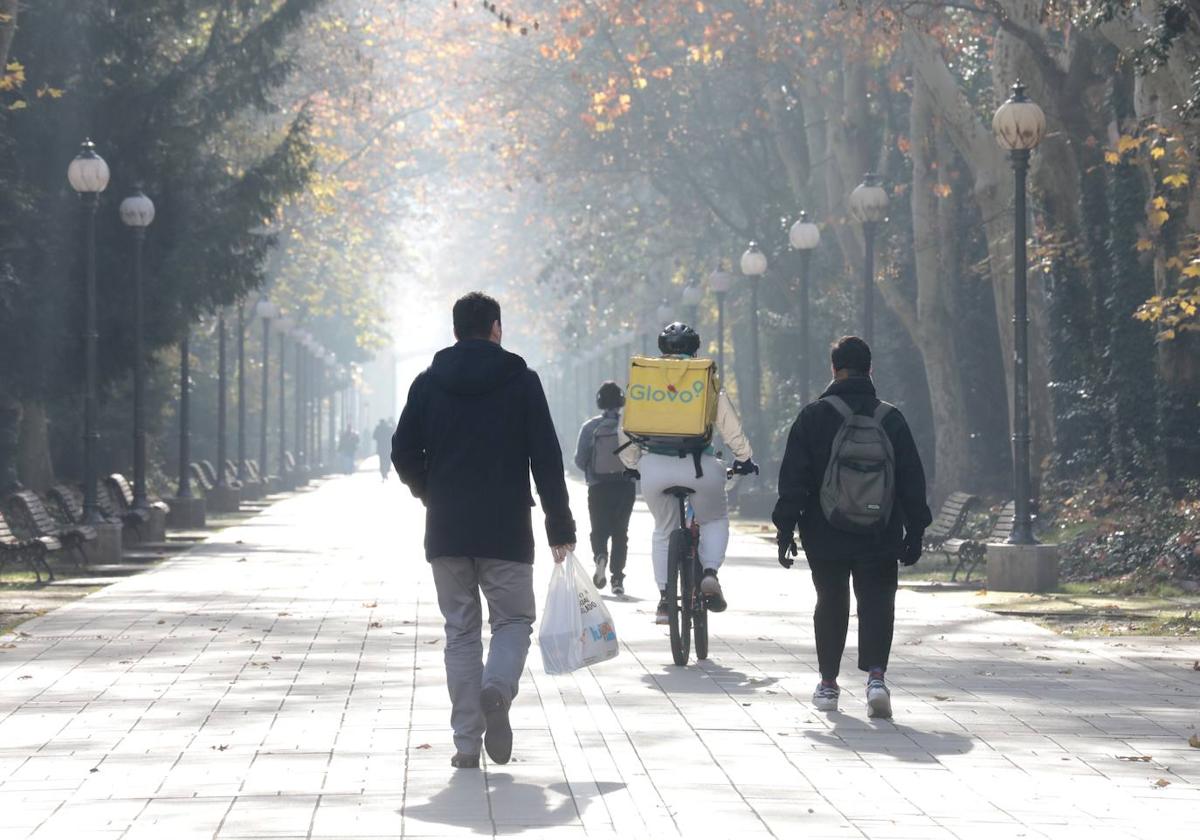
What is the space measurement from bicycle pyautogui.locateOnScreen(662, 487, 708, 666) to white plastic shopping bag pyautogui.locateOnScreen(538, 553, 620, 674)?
116 inches

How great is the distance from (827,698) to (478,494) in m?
2.64

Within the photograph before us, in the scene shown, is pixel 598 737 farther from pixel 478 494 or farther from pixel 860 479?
pixel 860 479

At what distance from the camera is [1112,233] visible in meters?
25.6

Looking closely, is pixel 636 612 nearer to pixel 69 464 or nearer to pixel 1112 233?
pixel 1112 233

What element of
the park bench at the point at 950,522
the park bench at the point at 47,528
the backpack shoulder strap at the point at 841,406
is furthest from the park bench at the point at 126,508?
the backpack shoulder strap at the point at 841,406

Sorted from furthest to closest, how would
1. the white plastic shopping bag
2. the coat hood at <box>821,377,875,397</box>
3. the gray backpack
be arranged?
the coat hood at <box>821,377,875,397</box>, the gray backpack, the white plastic shopping bag

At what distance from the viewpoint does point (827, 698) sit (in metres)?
10.9

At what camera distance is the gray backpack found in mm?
10398

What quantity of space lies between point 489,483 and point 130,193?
75.7 feet

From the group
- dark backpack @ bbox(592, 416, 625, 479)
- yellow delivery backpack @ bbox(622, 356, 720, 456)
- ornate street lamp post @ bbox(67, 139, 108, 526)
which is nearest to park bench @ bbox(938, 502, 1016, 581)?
dark backpack @ bbox(592, 416, 625, 479)

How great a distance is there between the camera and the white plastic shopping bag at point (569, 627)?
9.67m

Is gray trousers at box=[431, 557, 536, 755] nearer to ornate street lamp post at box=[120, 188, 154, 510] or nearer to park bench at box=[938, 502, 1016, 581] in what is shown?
park bench at box=[938, 502, 1016, 581]

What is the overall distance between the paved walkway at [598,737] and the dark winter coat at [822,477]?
0.83m

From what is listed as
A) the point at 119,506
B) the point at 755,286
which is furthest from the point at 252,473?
the point at 119,506
